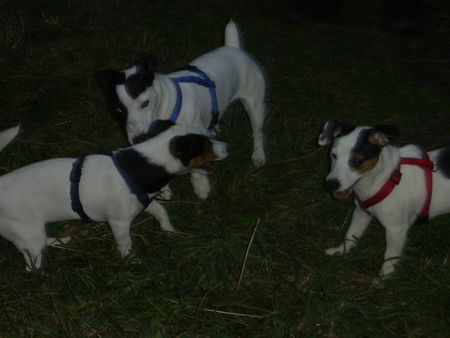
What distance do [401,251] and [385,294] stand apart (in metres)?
0.39

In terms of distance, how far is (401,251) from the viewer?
3943 millimetres

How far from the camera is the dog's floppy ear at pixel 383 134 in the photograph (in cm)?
345

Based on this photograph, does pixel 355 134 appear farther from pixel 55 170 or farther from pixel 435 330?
pixel 55 170

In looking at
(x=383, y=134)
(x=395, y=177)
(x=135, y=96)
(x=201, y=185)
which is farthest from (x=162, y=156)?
(x=395, y=177)

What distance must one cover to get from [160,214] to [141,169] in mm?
758

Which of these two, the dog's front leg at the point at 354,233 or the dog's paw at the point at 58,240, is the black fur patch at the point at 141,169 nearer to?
the dog's paw at the point at 58,240

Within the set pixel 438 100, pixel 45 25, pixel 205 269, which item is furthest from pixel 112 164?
pixel 45 25

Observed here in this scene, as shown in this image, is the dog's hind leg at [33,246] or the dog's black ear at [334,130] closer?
the dog's black ear at [334,130]

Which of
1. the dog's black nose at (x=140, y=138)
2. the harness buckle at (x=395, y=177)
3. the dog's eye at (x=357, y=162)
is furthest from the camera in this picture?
the dog's black nose at (x=140, y=138)

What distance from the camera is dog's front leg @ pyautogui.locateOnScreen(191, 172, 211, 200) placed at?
191 inches

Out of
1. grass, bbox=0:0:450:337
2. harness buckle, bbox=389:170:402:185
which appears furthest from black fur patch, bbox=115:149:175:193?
harness buckle, bbox=389:170:402:185

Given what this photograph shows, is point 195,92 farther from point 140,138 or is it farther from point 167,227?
point 167,227

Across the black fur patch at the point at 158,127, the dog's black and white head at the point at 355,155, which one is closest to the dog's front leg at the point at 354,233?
the dog's black and white head at the point at 355,155

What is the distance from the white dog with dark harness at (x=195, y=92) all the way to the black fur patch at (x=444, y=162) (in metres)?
2.02
